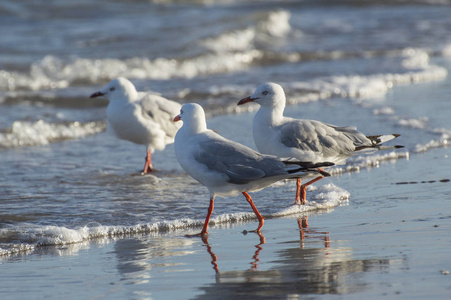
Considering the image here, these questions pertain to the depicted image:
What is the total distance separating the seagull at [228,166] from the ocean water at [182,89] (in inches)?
19.0

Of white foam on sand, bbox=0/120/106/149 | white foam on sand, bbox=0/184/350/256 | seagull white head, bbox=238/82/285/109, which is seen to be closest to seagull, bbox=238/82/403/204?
seagull white head, bbox=238/82/285/109

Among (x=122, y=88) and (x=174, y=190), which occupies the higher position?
(x=122, y=88)

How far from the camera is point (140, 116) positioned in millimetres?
8070

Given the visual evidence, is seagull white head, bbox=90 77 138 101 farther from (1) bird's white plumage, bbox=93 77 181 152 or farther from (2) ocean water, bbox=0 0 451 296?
(2) ocean water, bbox=0 0 451 296

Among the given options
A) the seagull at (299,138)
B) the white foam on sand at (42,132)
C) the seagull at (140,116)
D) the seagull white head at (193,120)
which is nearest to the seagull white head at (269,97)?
the seagull at (299,138)

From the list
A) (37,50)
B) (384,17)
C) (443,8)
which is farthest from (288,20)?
(37,50)

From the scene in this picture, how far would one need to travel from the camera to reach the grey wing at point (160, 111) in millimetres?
8164

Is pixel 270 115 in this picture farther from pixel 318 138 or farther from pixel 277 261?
pixel 277 261

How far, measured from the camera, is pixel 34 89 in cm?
1378

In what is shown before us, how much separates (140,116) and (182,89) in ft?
16.3

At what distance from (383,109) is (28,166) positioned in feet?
15.9

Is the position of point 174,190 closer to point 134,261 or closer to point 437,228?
point 134,261

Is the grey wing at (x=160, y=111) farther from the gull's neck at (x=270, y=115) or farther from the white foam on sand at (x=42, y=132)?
the gull's neck at (x=270, y=115)

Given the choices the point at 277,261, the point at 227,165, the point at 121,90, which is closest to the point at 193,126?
the point at 227,165
